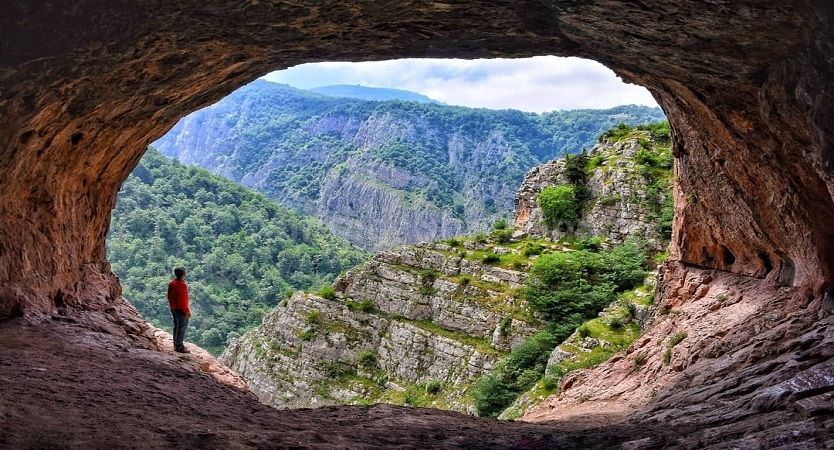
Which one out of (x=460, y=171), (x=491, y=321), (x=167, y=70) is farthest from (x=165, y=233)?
(x=460, y=171)

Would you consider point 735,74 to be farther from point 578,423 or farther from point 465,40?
point 578,423

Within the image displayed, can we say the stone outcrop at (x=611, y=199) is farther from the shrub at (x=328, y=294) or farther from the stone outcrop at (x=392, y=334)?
the shrub at (x=328, y=294)

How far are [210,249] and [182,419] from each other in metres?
80.8

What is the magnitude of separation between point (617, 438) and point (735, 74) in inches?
207

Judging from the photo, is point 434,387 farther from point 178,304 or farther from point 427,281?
point 178,304

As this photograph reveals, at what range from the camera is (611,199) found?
3666cm

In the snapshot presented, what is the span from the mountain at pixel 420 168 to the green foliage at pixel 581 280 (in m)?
91.3

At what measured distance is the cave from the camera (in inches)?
280

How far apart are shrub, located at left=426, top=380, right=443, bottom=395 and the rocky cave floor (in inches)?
749

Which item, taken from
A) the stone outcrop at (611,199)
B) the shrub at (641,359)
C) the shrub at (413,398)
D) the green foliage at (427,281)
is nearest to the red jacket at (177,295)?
the shrub at (641,359)

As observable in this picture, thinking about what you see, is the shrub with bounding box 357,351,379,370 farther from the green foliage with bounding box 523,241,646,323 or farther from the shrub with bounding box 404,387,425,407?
the green foliage with bounding box 523,241,646,323

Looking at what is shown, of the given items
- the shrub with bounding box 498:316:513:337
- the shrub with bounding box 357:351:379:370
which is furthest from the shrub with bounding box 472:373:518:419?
the shrub with bounding box 357:351:379:370

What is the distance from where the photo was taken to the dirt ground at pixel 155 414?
599cm

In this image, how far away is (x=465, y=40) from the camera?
33.0 feet
